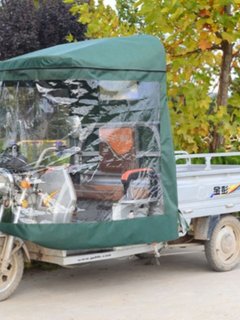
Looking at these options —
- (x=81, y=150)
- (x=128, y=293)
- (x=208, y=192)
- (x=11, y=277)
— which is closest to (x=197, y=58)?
(x=208, y=192)

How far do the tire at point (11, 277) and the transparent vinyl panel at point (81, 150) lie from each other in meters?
0.46

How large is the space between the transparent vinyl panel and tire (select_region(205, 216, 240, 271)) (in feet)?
3.98

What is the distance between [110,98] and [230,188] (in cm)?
205

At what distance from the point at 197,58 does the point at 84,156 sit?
3667 mm

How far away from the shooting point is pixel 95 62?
5637mm

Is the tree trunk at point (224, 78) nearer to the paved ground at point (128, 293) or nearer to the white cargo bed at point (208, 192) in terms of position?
the white cargo bed at point (208, 192)

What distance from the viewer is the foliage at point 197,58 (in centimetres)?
824

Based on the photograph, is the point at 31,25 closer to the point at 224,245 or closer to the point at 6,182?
the point at 224,245

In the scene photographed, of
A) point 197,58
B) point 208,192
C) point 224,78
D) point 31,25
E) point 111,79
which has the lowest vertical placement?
point 208,192

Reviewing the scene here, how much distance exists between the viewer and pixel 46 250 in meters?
5.81

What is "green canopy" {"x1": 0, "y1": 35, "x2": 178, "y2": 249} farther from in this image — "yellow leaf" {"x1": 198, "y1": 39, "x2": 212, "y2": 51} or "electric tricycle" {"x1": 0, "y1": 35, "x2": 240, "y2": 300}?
"yellow leaf" {"x1": 198, "y1": 39, "x2": 212, "y2": 51}

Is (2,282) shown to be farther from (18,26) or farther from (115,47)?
(18,26)

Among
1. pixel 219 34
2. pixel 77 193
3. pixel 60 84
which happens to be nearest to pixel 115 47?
pixel 60 84

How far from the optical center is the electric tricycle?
561 centimetres
